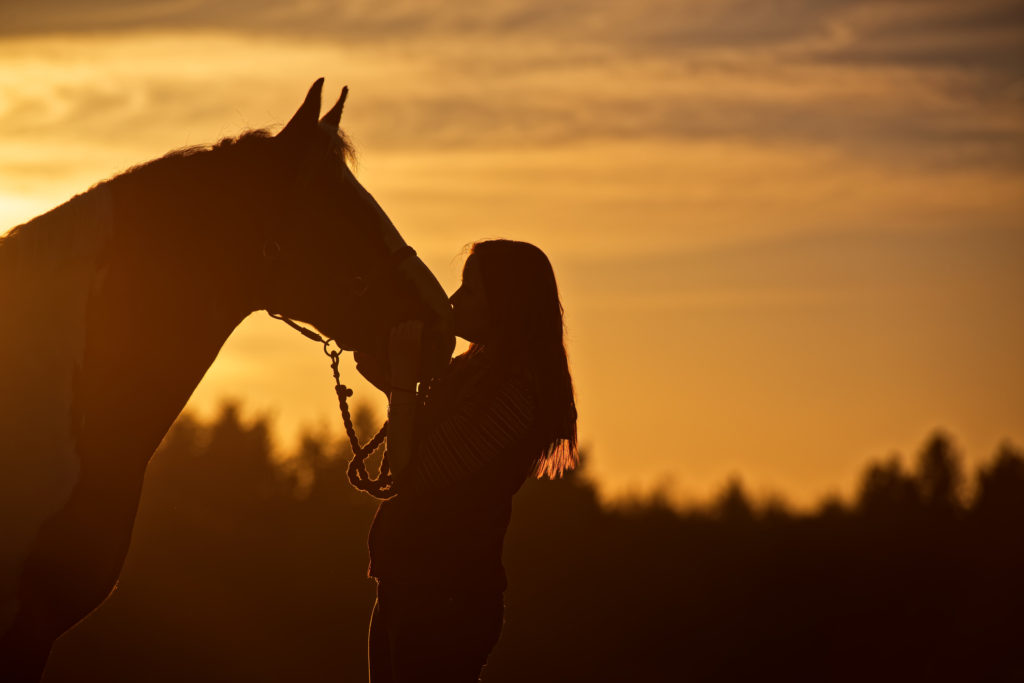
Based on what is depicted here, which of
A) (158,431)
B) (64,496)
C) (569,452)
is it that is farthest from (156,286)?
(569,452)

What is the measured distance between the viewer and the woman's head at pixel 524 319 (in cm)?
461

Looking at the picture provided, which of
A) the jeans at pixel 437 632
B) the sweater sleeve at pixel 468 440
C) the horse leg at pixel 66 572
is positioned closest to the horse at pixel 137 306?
the horse leg at pixel 66 572

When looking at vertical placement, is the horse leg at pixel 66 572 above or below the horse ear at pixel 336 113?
below

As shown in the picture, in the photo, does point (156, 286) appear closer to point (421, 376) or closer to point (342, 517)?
point (421, 376)

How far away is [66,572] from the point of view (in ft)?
12.1

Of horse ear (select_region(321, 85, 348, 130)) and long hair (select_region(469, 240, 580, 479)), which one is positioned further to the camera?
long hair (select_region(469, 240, 580, 479))

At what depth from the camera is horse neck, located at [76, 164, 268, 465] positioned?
3777 millimetres

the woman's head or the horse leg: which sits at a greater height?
the woman's head

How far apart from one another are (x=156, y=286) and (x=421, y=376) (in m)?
1.06

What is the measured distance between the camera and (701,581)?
39.8 meters

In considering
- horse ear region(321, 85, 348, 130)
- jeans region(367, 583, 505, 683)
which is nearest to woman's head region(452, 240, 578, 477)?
jeans region(367, 583, 505, 683)

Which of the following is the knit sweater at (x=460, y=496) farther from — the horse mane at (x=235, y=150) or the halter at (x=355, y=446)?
the horse mane at (x=235, y=150)

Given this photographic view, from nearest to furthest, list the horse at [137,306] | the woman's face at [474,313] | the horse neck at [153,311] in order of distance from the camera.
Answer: the horse at [137,306] → the horse neck at [153,311] → the woman's face at [474,313]

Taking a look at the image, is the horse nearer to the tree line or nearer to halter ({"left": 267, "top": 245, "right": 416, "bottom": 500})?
halter ({"left": 267, "top": 245, "right": 416, "bottom": 500})
